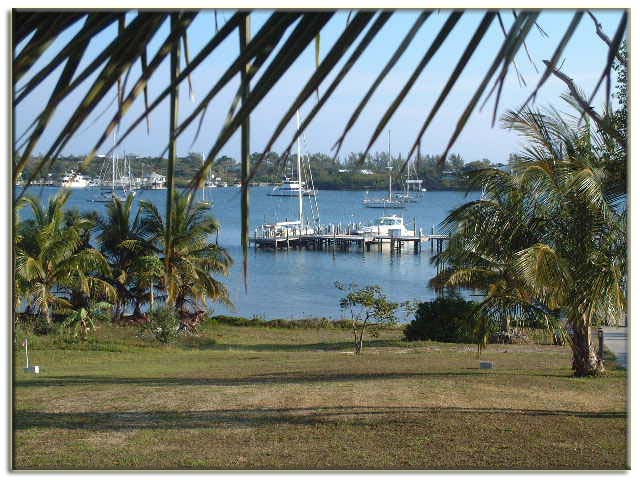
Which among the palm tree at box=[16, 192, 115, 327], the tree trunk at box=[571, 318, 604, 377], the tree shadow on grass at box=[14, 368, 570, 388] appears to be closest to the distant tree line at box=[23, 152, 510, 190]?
the tree shadow on grass at box=[14, 368, 570, 388]

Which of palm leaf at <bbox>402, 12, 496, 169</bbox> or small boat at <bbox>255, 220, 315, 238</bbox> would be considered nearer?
palm leaf at <bbox>402, 12, 496, 169</bbox>

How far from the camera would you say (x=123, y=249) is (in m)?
15.0

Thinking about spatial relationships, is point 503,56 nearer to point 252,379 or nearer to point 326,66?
point 326,66

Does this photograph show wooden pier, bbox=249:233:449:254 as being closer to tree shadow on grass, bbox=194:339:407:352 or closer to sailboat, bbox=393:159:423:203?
tree shadow on grass, bbox=194:339:407:352

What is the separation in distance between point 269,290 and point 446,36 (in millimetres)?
16470

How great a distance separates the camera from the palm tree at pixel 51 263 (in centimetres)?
1209

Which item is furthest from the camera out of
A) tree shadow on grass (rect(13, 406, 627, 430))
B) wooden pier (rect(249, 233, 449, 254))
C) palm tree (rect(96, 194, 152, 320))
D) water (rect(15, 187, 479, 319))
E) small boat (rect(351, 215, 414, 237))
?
small boat (rect(351, 215, 414, 237))

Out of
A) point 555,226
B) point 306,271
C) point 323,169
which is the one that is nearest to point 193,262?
point 306,271

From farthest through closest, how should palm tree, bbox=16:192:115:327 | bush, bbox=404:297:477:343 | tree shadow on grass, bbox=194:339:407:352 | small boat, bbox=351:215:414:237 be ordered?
1. small boat, bbox=351:215:414:237
2. bush, bbox=404:297:477:343
3. tree shadow on grass, bbox=194:339:407:352
4. palm tree, bbox=16:192:115:327

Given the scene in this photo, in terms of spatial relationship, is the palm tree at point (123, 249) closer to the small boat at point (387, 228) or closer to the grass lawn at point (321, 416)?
the grass lawn at point (321, 416)

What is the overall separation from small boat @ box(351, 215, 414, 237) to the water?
0.78 meters

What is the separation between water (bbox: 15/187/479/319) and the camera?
15531 millimetres

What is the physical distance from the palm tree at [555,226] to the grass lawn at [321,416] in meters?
0.85
